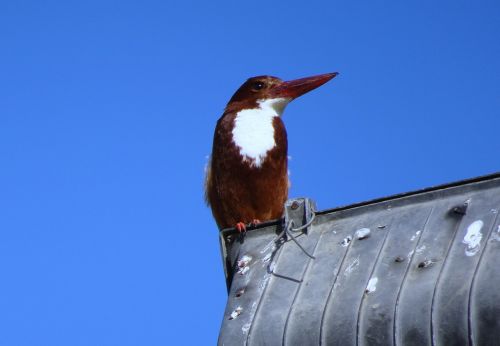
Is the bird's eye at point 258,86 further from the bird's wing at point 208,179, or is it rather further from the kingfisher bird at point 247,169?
the bird's wing at point 208,179

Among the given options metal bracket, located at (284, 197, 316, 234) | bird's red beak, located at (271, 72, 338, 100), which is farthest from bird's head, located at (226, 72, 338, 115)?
metal bracket, located at (284, 197, 316, 234)

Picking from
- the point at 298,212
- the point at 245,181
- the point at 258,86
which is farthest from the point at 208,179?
the point at 298,212

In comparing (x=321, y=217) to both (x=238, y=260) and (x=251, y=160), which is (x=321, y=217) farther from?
(x=251, y=160)

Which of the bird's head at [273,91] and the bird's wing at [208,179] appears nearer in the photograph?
the bird's wing at [208,179]

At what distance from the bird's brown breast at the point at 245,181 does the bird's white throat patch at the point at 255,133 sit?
0.03 metres

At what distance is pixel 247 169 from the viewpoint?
6.19 metres

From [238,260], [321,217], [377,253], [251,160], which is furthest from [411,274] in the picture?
[251,160]

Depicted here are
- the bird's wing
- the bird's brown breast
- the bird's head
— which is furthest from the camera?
the bird's head

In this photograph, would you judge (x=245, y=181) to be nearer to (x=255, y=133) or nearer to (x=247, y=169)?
(x=247, y=169)

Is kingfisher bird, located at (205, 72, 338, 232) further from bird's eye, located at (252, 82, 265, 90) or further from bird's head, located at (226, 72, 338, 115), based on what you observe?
bird's eye, located at (252, 82, 265, 90)

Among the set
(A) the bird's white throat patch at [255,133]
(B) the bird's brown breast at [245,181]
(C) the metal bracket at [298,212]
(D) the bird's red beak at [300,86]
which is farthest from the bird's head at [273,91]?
(C) the metal bracket at [298,212]

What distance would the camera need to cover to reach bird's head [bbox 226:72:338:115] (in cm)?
682

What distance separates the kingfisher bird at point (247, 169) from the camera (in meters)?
6.20

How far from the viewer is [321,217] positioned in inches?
144
